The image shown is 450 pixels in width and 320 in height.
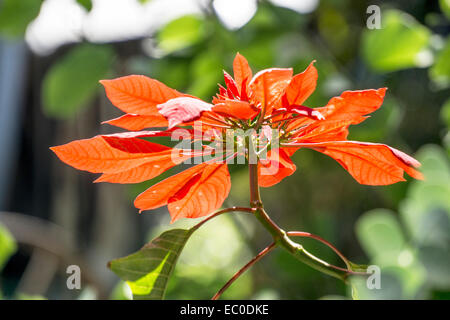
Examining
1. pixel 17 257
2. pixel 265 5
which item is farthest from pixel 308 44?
pixel 17 257

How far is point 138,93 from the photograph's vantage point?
0.80 feet

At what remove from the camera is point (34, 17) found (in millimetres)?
611

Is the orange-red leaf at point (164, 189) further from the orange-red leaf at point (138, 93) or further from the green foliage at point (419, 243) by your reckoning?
the green foliage at point (419, 243)

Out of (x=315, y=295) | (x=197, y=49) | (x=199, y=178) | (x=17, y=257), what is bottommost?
(x=17, y=257)

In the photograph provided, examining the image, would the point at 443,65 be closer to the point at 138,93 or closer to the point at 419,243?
the point at 419,243

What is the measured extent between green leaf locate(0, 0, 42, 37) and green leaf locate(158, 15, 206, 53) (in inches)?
9.9

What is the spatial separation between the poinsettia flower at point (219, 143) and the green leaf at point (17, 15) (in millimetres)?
427

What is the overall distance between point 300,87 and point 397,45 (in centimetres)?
59

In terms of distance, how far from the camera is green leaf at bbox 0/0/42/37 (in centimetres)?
62

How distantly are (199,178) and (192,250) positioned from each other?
1910 millimetres

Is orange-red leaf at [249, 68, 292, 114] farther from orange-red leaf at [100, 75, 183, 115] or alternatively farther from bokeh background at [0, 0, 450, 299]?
bokeh background at [0, 0, 450, 299]

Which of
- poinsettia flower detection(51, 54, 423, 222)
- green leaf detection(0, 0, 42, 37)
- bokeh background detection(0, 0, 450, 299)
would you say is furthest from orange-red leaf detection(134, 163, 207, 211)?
green leaf detection(0, 0, 42, 37)

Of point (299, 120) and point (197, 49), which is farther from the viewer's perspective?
point (197, 49)
